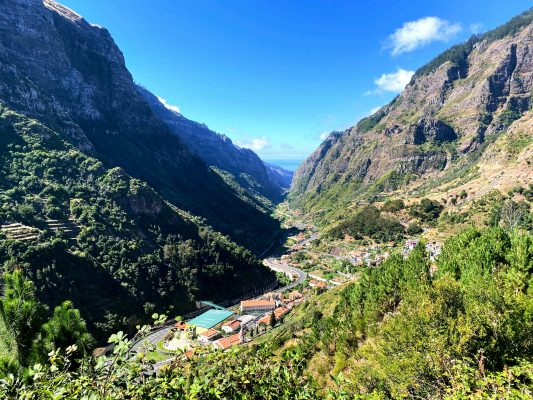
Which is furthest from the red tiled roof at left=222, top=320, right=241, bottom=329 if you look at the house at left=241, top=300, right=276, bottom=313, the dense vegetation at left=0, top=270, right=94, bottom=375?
the dense vegetation at left=0, top=270, right=94, bottom=375

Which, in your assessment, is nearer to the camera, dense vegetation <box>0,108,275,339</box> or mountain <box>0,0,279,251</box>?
dense vegetation <box>0,108,275,339</box>

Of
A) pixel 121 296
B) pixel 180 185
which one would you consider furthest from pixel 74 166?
pixel 180 185

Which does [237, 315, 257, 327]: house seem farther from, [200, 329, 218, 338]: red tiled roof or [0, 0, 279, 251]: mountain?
[0, 0, 279, 251]: mountain

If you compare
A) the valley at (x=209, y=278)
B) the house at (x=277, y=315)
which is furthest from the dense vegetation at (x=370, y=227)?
the house at (x=277, y=315)

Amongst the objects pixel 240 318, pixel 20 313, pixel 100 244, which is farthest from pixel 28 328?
pixel 100 244

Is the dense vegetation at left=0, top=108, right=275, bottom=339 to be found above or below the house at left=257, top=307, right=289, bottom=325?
above

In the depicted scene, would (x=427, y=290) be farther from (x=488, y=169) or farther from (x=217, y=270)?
(x=488, y=169)
